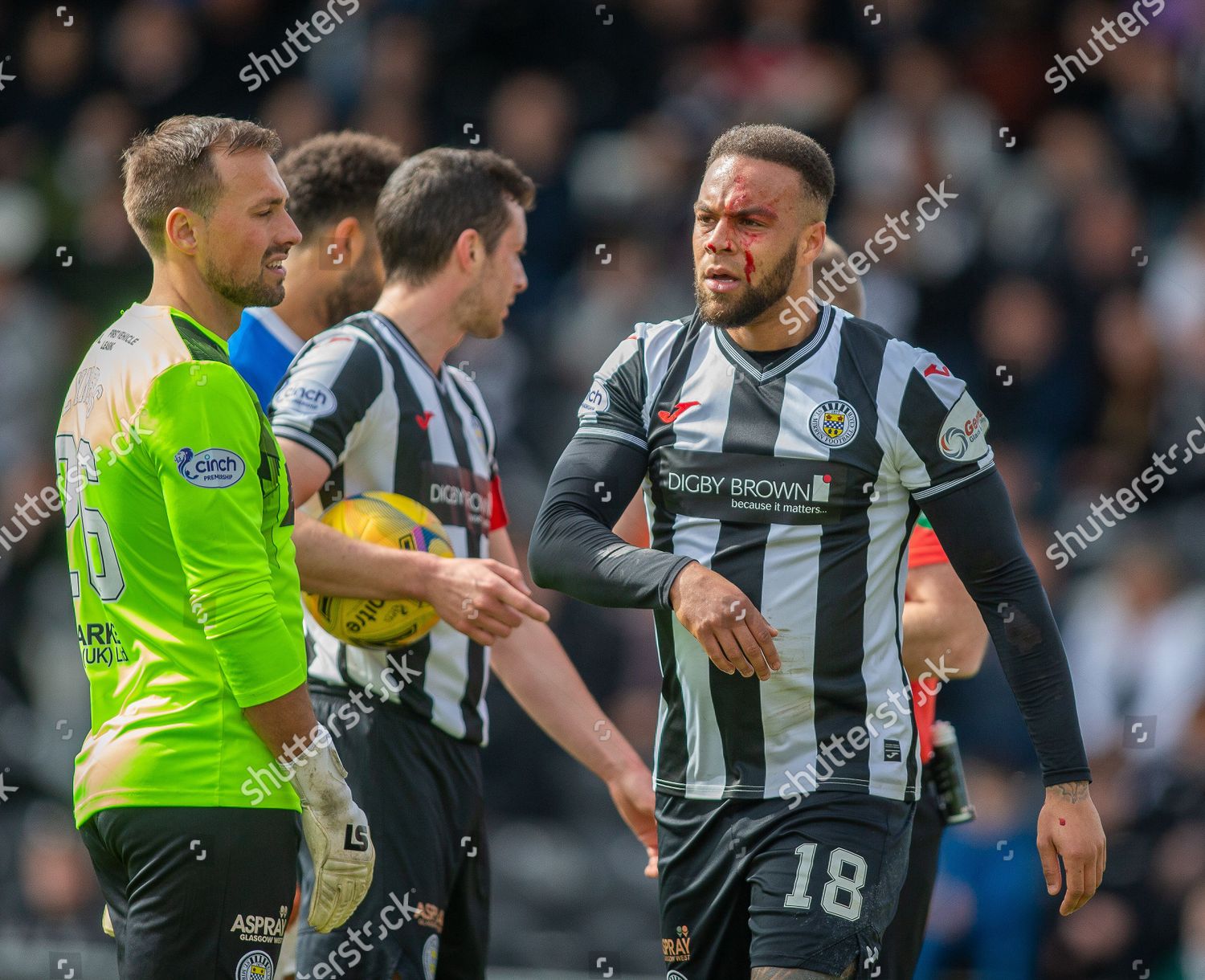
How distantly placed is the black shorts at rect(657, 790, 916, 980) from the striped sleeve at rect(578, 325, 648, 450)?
3.11 ft

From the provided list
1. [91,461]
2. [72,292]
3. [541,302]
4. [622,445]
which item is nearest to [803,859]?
[622,445]

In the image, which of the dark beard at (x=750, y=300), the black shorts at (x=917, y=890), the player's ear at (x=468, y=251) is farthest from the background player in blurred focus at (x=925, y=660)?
the player's ear at (x=468, y=251)

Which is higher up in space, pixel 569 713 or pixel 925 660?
pixel 925 660

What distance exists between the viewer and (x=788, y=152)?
3967 millimetres

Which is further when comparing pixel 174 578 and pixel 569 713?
pixel 569 713

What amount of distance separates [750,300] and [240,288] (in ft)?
4.18

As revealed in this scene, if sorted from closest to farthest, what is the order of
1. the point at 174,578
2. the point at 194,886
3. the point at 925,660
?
the point at 194,886, the point at 174,578, the point at 925,660

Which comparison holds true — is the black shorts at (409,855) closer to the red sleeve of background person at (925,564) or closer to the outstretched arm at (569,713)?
the outstretched arm at (569,713)

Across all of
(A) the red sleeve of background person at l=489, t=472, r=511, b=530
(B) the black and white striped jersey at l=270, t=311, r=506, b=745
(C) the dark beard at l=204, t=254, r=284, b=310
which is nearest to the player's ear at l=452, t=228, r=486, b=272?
(B) the black and white striped jersey at l=270, t=311, r=506, b=745

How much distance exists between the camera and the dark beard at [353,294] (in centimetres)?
519

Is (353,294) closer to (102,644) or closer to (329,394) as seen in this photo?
(329,394)

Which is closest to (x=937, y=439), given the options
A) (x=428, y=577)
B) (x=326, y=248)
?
(x=428, y=577)

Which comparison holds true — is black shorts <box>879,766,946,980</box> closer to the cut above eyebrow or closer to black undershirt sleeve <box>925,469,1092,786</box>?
black undershirt sleeve <box>925,469,1092,786</box>

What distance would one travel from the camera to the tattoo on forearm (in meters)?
3.65
